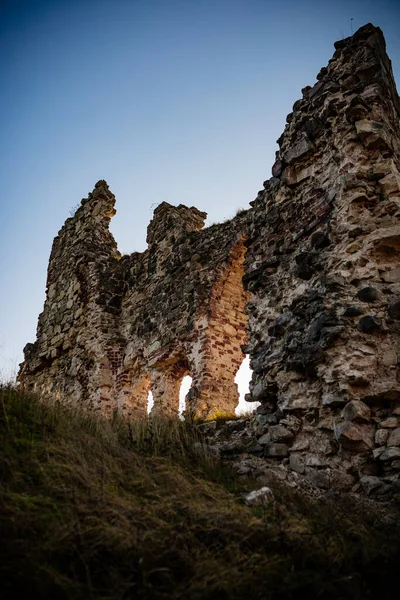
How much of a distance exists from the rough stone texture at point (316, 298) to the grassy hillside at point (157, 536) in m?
0.79

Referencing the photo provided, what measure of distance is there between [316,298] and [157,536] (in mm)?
2769

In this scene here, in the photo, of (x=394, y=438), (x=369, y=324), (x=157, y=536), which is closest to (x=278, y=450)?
(x=394, y=438)

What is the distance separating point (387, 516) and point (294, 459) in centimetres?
103

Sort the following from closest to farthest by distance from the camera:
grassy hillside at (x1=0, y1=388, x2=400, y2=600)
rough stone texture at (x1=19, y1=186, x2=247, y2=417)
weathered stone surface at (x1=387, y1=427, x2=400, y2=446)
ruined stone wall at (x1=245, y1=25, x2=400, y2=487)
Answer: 1. grassy hillside at (x1=0, y1=388, x2=400, y2=600)
2. weathered stone surface at (x1=387, y1=427, x2=400, y2=446)
3. ruined stone wall at (x1=245, y1=25, x2=400, y2=487)
4. rough stone texture at (x1=19, y1=186, x2=247, y2=417)

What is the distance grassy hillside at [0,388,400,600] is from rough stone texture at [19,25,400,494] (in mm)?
788

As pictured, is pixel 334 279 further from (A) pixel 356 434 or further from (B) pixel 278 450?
(B) pixel 278 450

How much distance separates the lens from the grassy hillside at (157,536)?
1.84 m

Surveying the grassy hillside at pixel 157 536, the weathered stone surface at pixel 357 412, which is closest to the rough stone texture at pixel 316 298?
the weathered stone surface at pixel 357 412

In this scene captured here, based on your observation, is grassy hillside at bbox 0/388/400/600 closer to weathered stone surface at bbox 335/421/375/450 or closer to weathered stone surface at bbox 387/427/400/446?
weathered stone surface at bbox 335/421/375/450

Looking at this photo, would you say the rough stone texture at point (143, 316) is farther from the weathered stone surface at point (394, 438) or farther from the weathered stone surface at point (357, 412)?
the weathered stone surface at point (394, 438)

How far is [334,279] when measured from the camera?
162 inches

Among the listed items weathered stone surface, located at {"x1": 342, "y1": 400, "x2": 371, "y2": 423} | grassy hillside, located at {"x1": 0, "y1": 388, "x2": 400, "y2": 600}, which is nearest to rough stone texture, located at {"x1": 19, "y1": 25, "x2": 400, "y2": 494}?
weathered stone surface, located at {"x1": 342, "y1": 400, "x2": 371, "y2": 423}

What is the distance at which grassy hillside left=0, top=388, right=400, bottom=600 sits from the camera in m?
1.84

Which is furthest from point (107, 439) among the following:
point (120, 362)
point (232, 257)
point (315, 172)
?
point (120, 362)
